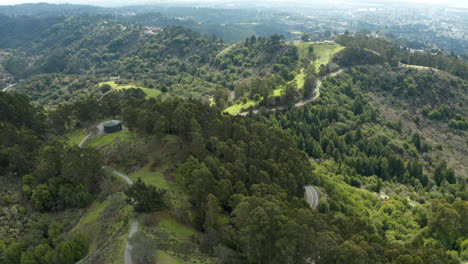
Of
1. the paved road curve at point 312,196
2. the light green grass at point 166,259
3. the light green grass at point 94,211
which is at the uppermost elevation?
the light green grass at point 166,259

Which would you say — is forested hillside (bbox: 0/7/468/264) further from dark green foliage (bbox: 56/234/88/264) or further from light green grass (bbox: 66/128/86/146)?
light green grass (bbox: 66/128/86/146)

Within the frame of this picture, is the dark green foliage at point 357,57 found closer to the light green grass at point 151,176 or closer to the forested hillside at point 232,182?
the forested hillside at point 232,182

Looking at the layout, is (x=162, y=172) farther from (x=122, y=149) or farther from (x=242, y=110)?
(x=242, y=110)

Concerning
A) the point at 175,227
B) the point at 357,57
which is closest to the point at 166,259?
the point at 175,227

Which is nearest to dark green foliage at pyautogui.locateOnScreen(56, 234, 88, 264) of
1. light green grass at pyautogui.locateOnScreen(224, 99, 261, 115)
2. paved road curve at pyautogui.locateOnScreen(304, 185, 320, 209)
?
paved road curve at pyautogui.locateOnScreen(304, 185, 320, 209)

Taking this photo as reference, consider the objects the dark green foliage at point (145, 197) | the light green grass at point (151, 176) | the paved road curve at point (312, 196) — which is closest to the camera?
the dark green foliage at point (145, 197)

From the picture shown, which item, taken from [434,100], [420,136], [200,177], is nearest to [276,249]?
[200,177]

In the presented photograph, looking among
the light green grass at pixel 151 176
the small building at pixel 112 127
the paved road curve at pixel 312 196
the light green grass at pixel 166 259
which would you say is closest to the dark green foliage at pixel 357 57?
the paved road curve at pixel 312 196
